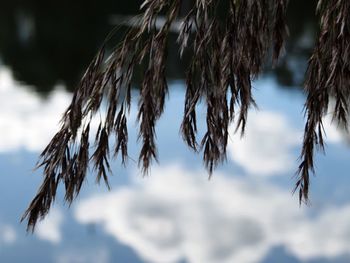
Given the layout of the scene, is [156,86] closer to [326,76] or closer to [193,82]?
[193,82]

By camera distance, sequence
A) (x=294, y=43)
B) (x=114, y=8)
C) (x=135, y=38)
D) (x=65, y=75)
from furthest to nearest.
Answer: (x=114, y=8) < (x=294, y=43) < (x=65, y=75) < (x=135, y=38)

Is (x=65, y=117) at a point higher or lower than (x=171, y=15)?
lower

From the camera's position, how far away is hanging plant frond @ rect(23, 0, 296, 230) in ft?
9.67

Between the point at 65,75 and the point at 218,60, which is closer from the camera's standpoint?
the point at 218,60

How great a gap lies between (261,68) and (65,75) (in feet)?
73.4

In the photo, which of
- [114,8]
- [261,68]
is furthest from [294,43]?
[261,68]

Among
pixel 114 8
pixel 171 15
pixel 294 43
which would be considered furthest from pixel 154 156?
pixel 114 8

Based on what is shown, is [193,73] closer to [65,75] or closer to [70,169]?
[70,169]

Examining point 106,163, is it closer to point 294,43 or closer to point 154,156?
point 154,156

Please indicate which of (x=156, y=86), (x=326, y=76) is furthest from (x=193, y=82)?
(x=326, y=76)

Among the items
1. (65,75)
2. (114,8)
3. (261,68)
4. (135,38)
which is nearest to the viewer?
(135,38)

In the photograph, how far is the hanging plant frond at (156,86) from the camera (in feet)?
9.67

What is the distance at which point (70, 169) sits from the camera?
117 inches

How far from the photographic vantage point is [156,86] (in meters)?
2.99
